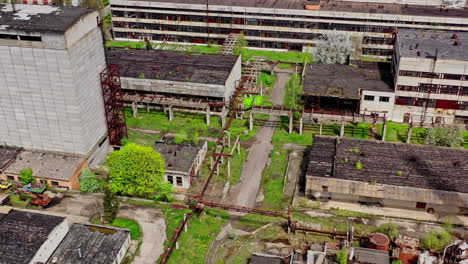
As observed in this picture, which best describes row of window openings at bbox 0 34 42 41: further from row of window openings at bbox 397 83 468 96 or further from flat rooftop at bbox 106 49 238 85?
row of window openings at bbox 397 83 468 96

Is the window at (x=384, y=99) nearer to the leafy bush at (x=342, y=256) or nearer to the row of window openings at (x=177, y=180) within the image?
the leafy bush at (x=342, y=256)

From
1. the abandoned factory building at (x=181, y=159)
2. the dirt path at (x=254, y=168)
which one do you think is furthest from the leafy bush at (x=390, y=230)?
the abandoned factory building at (x=181, y=159)

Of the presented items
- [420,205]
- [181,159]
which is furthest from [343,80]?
[181,159]

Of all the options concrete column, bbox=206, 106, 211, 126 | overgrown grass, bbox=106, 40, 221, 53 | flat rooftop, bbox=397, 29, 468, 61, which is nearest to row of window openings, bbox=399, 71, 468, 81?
flat rooftop, bbox=397, 29, 468, 61

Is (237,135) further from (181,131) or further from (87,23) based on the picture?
(87,23)

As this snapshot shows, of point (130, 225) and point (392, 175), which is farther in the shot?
point (392, 175)

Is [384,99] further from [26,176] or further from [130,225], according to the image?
[26,176]
